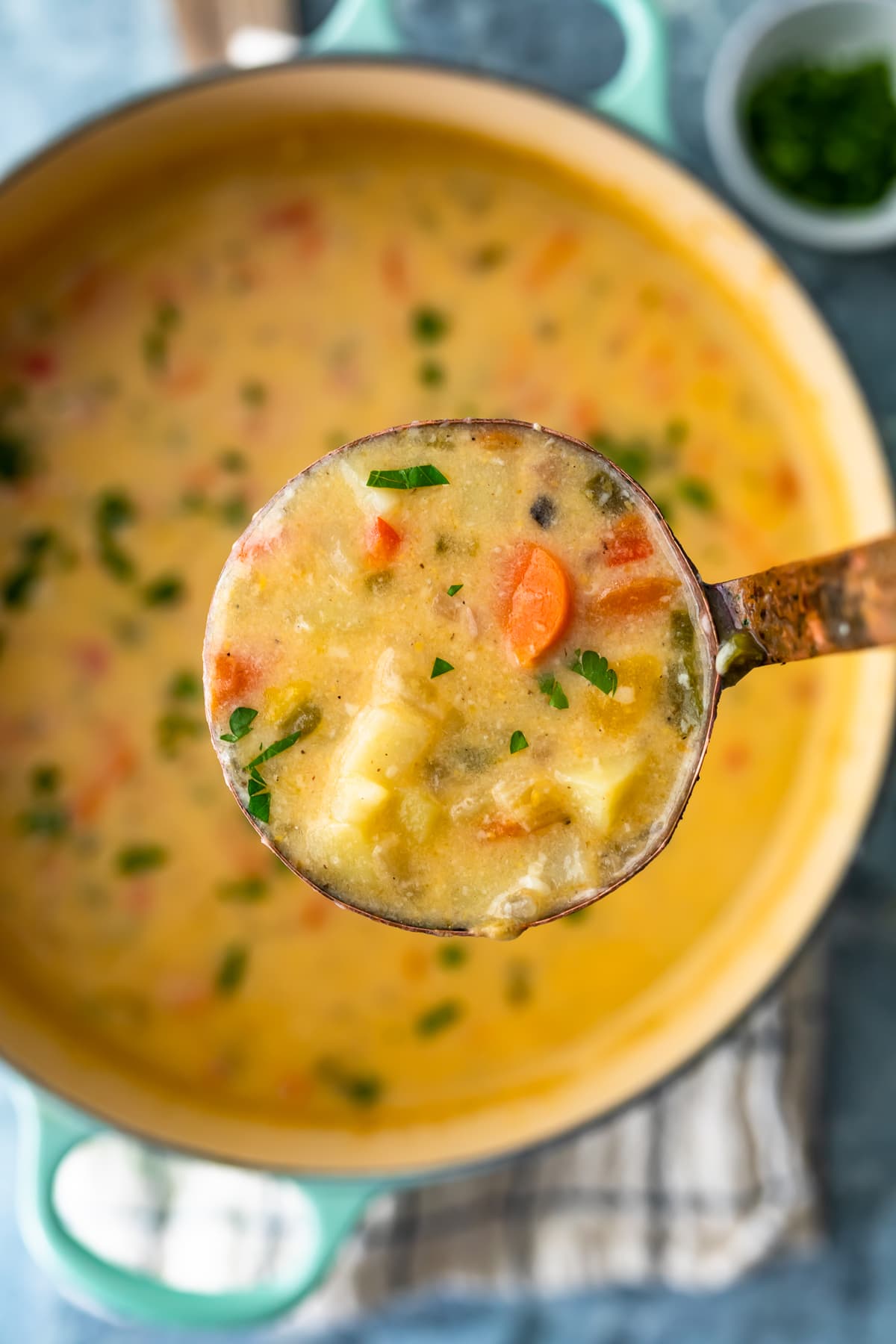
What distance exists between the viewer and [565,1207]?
2475 mm

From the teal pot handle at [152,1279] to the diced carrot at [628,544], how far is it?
4.20 ft

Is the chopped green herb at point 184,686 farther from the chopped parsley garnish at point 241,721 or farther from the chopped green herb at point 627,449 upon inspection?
the chopped parsley garnish at point 241,721

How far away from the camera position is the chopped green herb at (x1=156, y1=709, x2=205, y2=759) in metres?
2.42

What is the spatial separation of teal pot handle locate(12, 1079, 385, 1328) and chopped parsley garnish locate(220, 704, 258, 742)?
1101 mm

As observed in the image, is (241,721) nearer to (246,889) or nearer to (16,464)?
(246,889)

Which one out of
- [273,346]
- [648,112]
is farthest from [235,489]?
[648,112]

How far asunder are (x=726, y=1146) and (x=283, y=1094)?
2.74ft

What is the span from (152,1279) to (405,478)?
147 cm

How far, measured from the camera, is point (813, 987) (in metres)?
2.46

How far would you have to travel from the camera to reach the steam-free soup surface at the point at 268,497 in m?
2.42

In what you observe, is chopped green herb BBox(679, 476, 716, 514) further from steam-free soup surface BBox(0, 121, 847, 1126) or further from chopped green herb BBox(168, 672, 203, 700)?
chopped green herb BBox(168, 672, 203, 700)

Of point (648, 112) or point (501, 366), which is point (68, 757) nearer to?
point (501, 366)

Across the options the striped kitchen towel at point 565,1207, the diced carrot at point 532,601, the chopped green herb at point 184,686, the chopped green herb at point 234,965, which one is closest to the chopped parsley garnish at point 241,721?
the diced carrot at point 532,601

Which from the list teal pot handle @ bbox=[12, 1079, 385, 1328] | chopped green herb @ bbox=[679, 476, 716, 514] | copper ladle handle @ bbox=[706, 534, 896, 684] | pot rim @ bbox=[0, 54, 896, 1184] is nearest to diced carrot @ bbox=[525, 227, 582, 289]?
pot rim @ bbox=[0, 54, 896, 1184]
